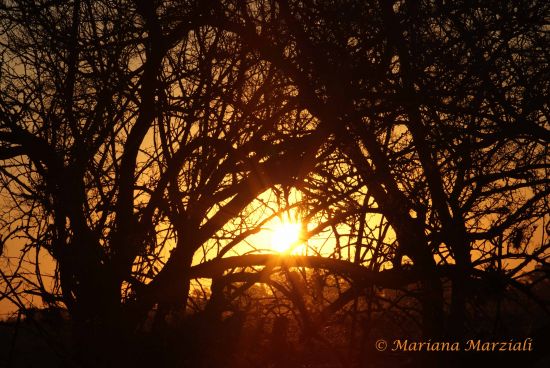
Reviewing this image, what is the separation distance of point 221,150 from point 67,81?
1405 mm

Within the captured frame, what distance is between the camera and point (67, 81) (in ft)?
16.0

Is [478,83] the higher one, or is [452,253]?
[478,83]

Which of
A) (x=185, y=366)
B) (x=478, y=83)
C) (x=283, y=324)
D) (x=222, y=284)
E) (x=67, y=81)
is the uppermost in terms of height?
(x=478, y=83)

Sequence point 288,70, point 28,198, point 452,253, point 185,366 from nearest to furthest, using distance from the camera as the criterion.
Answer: point 185,366
point 288,70
point 452,253
point 28,198

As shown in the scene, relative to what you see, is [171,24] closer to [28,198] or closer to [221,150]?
[221,150]

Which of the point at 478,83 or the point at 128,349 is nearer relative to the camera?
the point at 128,349

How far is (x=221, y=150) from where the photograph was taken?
14.9 ft

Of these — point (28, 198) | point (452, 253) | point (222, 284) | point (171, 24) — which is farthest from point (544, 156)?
point (28, 198)

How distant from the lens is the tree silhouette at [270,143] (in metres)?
4.04

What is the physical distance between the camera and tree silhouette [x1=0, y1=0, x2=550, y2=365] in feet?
13.3

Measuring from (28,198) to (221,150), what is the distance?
1.56 metres

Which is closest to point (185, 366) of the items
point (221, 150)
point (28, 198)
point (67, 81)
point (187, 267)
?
point (187, 267)

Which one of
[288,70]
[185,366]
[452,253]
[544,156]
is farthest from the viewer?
[544,156]

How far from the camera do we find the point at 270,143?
464cm
